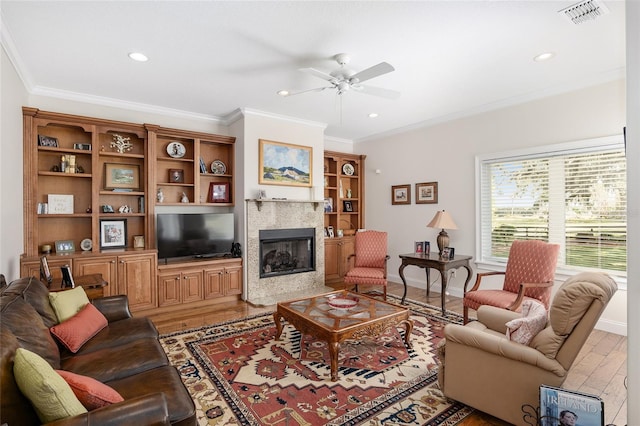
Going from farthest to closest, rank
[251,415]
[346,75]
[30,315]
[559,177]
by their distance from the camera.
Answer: [559,177]
[346,75]
[251,415]
[30,315]

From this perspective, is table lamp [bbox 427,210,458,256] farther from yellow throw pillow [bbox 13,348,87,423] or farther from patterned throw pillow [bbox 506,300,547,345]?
yellow throw pillow [bbox 13,348,87,423]

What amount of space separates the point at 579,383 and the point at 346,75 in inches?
129

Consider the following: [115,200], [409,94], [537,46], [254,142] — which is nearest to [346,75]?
[409,94]

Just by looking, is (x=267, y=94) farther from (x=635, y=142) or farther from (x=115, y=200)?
(x=635, y=142)

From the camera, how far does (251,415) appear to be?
2123mm

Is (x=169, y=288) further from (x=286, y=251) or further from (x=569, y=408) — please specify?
(x=569, y=408)

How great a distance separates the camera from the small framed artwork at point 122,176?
429cm

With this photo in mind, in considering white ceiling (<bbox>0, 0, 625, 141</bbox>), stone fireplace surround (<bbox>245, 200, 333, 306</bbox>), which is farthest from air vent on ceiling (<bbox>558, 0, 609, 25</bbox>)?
stone fireplace surround (<bbox>245, 200, 333, 306</bbox>)

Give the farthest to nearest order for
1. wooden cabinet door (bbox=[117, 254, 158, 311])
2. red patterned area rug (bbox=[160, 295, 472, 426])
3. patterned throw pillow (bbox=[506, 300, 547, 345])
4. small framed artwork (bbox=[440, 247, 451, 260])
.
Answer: small framed artwork (bbox=[440, 247, 451, 260]) < wooden cabinet door (bbox=[117, 254, 158, 311]) < red patterned area rug (bbox=[160, 295, 472, 426]) < patterned throw pillow (bbox=[506, 300, 547, 345])

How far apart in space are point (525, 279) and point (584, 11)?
2521 mm

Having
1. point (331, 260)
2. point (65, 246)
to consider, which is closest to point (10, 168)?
point (65, 246)

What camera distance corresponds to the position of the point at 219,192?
5059 mm

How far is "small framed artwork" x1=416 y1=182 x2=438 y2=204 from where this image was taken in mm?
5223

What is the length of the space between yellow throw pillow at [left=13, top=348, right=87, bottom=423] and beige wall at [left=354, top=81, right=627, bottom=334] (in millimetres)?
4745
